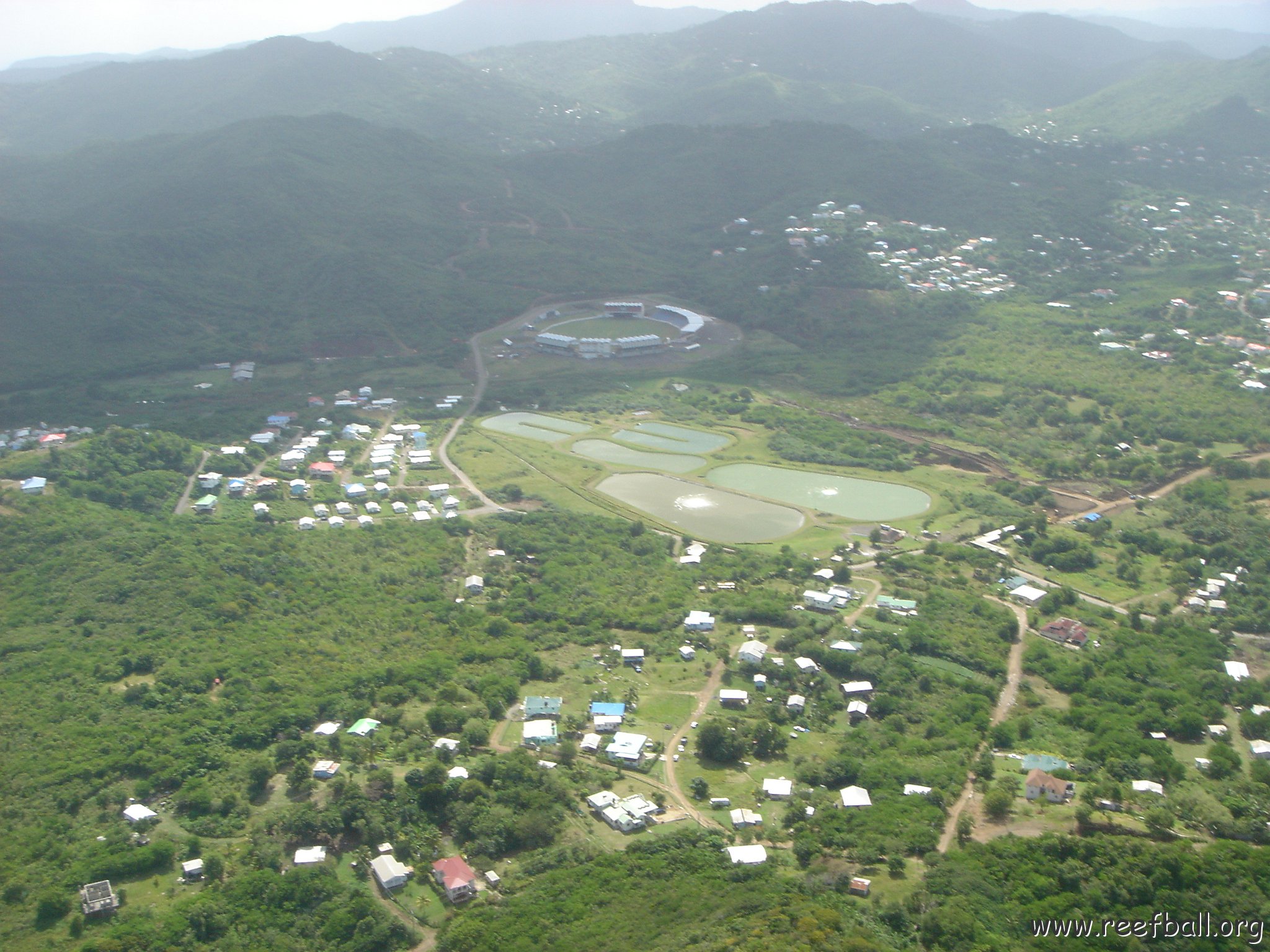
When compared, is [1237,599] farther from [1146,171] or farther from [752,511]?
[1146,171]

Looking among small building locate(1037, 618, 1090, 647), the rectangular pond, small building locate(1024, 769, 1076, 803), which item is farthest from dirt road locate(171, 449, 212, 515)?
small building locate(1024, 769, 1076, 803)

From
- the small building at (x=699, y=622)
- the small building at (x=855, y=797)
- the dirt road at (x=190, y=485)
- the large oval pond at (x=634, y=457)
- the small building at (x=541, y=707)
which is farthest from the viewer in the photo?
the large oval pond at (x=634, y=457)

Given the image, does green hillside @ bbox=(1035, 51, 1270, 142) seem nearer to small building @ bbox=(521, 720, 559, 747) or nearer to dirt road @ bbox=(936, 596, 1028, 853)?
dirt road @ bbox=(936, 596, 1028, 853)

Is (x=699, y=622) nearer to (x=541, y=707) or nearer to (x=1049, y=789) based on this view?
(x=541, y=707)

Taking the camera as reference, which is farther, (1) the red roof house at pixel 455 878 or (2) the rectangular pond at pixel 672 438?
(2) the rectangular pond at pixel 672 438

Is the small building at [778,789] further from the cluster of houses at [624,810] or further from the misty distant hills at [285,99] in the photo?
the misty distant hills at [285,99]

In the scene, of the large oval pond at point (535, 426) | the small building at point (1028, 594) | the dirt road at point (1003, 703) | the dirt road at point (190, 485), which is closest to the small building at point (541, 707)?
the dirt road at point (1003, 703)
